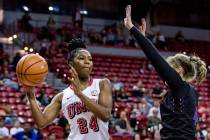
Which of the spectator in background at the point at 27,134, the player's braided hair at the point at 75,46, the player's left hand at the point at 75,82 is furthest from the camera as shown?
the spectator in background at the point at 27,134

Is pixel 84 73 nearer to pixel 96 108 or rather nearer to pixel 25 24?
pixel 96 108

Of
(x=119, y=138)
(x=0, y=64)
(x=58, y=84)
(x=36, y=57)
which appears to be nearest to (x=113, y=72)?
(x=58, y=84)

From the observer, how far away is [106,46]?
19953 mm

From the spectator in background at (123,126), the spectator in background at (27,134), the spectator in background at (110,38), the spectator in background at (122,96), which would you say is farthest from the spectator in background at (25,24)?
the spectator in background at (27,134)

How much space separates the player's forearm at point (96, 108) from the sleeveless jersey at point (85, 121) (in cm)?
17

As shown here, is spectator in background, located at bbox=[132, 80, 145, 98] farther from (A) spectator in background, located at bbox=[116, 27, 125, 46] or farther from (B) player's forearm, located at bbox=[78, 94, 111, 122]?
(B) player's forearm, located at bbox=[78, 94, 111, 122]

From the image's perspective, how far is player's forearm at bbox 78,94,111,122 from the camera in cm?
370

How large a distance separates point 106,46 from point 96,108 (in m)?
16.3

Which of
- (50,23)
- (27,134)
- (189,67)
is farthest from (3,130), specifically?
(50,23)

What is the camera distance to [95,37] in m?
20.1

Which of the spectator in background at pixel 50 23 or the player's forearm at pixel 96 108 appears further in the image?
the spectator in background at pixel 50 23

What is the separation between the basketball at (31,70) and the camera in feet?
13.0

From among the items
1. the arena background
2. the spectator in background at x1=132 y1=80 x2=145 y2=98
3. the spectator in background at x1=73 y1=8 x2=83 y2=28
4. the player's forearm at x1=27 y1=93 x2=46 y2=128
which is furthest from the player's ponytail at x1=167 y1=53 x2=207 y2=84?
the spectator in background at x1=73 y1=8 x2=83 y2=28

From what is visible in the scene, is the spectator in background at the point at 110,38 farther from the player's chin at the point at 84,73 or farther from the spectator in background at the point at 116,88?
the player's chin at the point at 84,73
